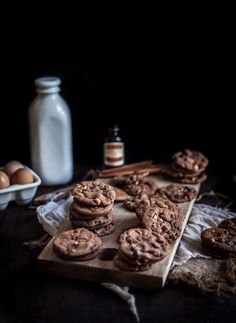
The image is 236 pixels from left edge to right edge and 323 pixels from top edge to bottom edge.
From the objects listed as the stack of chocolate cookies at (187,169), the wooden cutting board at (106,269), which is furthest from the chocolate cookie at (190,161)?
the wooden cutting board at (106,269)

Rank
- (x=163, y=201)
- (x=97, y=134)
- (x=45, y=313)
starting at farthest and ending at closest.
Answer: (x=97, y=134) < (x=163, y=201) < (x=45, y=313)

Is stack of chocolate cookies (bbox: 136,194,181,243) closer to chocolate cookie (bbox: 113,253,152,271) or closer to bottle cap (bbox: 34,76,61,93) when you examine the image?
chocolate cookie (bbox: 113,253,152,271)

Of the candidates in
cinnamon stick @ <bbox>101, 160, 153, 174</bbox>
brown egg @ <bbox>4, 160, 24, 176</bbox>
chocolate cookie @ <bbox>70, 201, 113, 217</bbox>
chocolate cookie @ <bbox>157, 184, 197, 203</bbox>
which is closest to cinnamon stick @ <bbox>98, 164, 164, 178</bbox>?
cinnamon stick @ <bbox>101, 160, 153, 174</bbox>

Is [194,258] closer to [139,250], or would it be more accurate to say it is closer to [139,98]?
[139,250]

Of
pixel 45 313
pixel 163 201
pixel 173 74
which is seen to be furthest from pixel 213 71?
pixel 45 313

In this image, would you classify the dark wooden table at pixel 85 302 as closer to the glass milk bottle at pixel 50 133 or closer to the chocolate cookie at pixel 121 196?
the chocolate cookie at pixel 121 196

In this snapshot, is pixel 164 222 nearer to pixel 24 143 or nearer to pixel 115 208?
pixel 115 208
